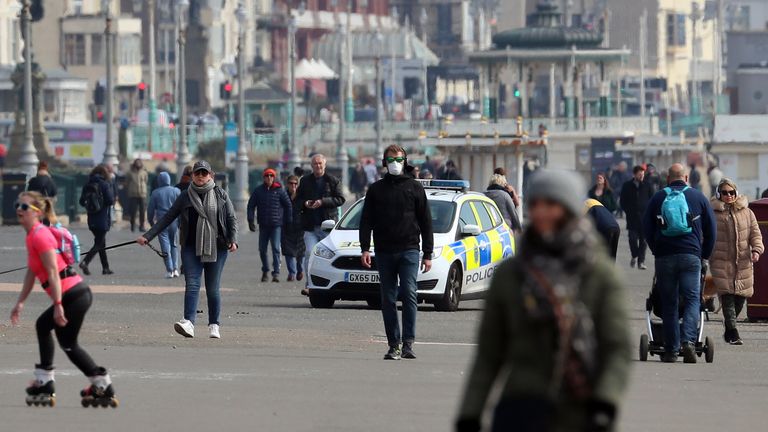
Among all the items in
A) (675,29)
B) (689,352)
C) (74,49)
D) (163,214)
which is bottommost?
(689,352)

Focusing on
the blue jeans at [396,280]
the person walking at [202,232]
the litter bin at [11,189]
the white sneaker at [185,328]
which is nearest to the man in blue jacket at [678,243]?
the blue jeans at [396,280]

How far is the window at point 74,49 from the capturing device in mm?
140750

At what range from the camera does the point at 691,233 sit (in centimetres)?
1686

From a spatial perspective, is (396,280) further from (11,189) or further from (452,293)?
(11,189)

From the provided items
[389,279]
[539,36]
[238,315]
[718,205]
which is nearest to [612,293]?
[389,279]

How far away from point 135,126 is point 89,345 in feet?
272

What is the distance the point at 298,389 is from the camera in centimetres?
1459

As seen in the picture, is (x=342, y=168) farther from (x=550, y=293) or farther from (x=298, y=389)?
(x=550, y=293)

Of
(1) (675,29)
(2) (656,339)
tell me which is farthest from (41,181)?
(1) (675,29)

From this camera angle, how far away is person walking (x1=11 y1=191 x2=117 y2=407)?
12820 millimetres

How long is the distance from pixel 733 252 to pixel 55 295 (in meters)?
8.41

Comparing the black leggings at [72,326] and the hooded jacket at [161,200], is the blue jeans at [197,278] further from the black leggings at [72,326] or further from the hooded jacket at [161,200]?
the hooded jacket at [161,200]

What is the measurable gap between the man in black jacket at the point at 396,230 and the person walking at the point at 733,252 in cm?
372

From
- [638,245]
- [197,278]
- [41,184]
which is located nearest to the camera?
[197,278]
